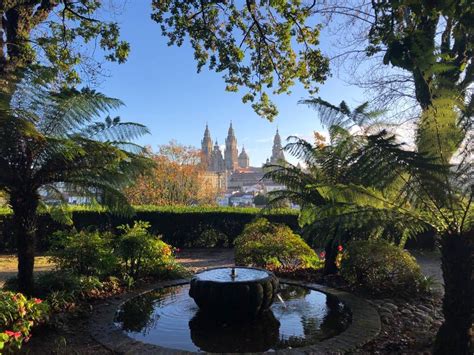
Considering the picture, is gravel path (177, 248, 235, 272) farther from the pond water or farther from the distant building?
the distant building

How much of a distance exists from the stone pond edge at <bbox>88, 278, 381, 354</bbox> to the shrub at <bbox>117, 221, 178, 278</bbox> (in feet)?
3.71

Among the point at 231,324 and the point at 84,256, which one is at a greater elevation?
the point at 84,256

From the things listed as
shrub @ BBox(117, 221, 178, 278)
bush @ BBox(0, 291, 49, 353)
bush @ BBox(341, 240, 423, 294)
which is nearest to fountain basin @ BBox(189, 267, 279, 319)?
bush @ BBox(0, 291, 49, 353)

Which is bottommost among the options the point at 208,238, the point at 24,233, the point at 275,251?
the point at 208,238

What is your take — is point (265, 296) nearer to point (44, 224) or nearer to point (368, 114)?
point (368, 114)

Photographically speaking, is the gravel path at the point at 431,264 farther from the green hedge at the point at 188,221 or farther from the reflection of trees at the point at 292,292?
the green hedge at the point at 188,221

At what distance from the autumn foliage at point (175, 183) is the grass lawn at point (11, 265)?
15.9m

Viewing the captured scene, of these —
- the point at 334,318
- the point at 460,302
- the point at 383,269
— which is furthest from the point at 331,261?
the point at 460,302

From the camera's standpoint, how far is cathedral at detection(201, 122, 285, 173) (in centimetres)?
12135

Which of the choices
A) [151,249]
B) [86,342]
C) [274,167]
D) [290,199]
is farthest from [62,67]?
[86,342]

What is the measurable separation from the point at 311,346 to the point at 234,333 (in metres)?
1.08

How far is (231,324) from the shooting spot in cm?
546

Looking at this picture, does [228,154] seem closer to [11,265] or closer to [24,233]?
[11,265]

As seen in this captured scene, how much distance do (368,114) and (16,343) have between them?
591 centimetres
